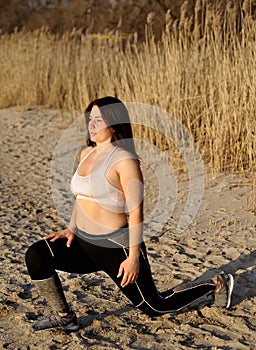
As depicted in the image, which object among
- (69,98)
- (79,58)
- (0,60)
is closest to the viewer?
(69,98)

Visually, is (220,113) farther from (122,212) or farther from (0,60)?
(0,60)

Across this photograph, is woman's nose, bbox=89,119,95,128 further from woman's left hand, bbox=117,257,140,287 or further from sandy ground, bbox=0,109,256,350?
sandy ground, bbox=0,109,256,350

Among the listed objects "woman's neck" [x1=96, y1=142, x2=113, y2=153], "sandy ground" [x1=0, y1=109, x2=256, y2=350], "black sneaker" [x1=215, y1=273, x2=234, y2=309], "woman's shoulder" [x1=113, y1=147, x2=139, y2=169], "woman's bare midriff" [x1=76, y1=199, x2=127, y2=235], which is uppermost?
"woman's neck" [x1=96, y1=142, x2=113, y2=153]

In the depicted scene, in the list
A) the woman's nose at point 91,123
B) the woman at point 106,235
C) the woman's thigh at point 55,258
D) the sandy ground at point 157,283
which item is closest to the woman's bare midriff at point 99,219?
the woman at point 106,235

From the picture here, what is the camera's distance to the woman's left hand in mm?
2531

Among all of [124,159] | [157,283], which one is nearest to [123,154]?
[124,159]

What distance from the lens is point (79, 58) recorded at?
9180 mm

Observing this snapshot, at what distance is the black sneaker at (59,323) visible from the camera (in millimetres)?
2691

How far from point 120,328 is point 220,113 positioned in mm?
2859

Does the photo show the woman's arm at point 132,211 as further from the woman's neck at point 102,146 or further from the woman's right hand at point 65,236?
the woman's right hand at point 65,236

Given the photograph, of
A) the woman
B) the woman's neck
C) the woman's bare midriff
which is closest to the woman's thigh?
the woman

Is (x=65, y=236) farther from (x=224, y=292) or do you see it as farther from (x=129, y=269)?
(x=224, y=292)

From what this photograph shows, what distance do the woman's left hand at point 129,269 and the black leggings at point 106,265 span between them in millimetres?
75

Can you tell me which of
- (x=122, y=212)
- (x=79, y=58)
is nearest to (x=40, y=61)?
(x=79, y=58)
